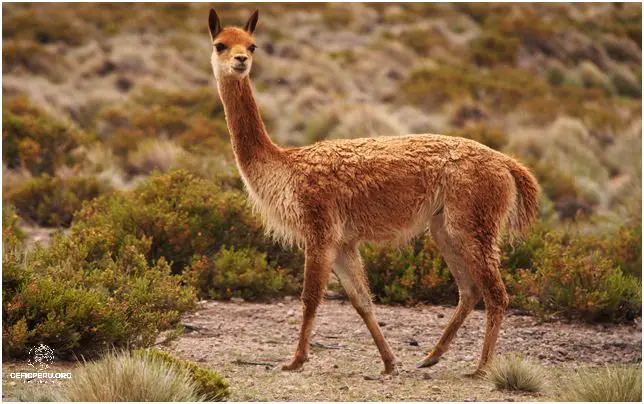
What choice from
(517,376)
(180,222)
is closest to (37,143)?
(180,222)

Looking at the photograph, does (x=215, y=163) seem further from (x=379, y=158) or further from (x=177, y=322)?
(x=379, y=158)

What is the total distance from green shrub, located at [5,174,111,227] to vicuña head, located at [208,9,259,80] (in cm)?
511

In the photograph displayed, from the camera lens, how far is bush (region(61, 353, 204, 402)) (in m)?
4.92

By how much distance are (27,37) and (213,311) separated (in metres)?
22.0

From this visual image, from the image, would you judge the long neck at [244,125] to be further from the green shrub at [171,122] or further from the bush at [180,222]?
the green shrub at [171,122]

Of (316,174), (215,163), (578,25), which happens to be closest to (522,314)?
(316,174)

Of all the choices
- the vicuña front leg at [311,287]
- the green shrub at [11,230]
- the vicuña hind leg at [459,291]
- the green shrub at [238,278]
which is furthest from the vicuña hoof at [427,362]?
the green shrub at [11,230]

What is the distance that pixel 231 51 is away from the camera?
625 cm

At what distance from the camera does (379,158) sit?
21.0 feet

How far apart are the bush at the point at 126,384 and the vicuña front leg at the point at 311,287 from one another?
1242 mm

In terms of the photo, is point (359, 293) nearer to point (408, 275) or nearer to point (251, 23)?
point (251, 23)

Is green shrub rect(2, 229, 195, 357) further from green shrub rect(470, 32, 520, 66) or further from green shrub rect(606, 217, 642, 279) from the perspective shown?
green shrub rect(470, 32, 520, 66)

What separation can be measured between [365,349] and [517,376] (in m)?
1.56

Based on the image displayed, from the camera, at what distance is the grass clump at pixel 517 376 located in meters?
5.81
